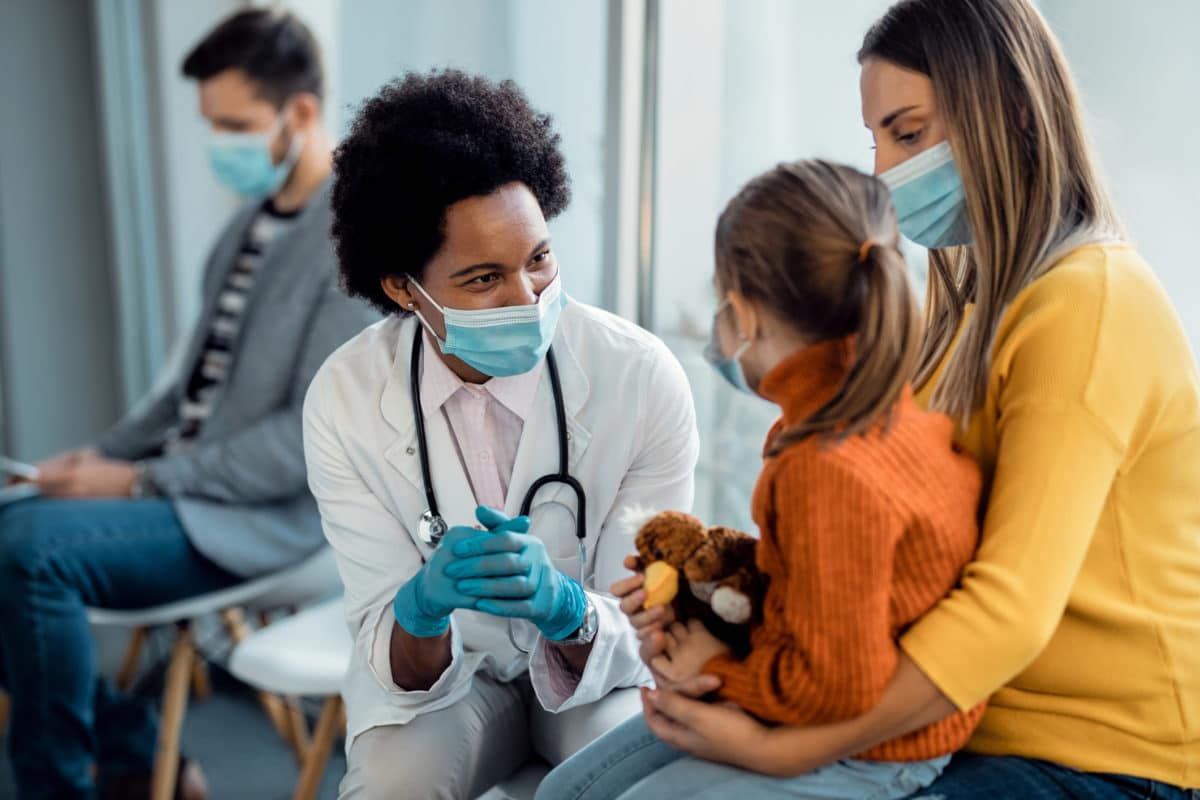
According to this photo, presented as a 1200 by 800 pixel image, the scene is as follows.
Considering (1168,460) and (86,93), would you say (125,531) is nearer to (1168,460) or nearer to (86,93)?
(1168,460)

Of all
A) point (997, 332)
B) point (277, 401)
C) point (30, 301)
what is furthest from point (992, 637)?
point (30, 301)

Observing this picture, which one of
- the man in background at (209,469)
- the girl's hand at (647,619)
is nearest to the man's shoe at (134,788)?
the man in background at (209,469)

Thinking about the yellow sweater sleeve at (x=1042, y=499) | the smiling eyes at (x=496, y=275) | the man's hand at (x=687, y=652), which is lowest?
the man's hand at (x=687, y=652)

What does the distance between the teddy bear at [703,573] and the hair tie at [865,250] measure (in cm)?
28

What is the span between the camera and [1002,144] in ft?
3.27

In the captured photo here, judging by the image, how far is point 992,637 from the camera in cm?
90

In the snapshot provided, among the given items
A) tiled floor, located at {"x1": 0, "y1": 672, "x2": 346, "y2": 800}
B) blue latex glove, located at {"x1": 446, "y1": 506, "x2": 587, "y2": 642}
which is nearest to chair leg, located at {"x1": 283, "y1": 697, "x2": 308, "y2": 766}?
tiled floor, located at {"x1": 0, "y1": 672, "x2": 346, "y2": 800}

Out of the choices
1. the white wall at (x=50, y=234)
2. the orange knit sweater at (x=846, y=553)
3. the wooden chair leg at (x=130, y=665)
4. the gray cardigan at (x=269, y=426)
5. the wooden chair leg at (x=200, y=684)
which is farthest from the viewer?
the white wall at (x=50, y=234)

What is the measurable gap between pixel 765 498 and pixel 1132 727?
16.2 inches

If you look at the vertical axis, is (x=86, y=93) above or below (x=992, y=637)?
above

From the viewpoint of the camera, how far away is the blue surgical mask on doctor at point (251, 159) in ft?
7.43

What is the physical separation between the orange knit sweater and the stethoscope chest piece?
427mm

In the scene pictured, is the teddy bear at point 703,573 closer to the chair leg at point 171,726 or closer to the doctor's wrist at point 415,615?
the doctor's wrist at point 415,615

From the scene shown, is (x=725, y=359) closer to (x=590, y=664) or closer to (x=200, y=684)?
(x=590, y=664)
